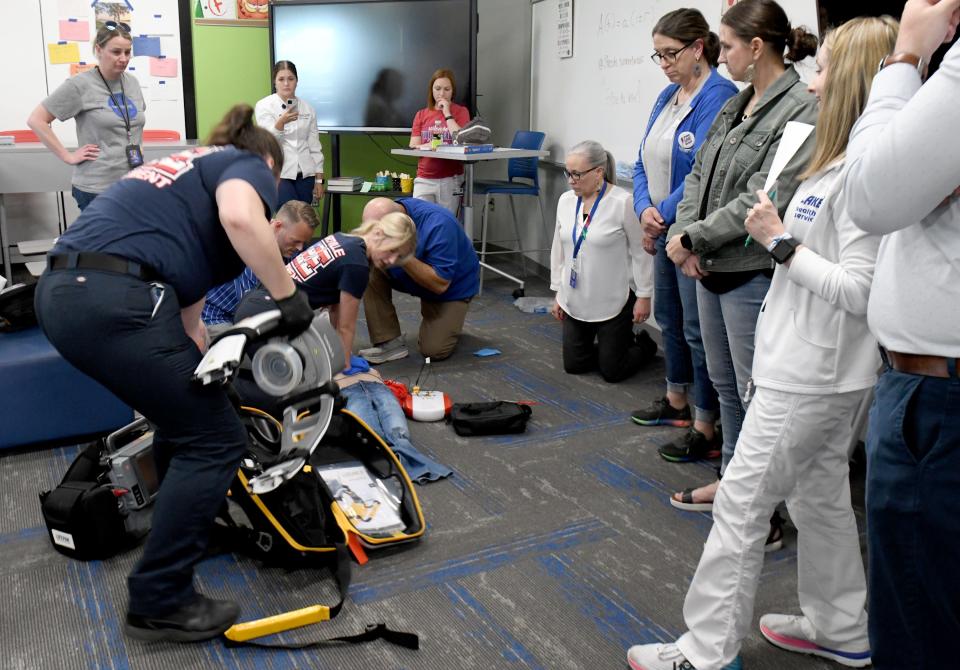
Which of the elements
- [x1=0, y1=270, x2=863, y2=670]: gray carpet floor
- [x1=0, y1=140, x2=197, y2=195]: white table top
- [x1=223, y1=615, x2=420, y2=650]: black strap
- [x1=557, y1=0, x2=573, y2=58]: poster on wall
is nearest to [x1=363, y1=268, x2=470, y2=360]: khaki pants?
[x1=0, y1=270, x2=863, y2=670]: gray carpet floor

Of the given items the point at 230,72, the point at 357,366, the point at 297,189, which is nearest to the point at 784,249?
the point at 357,366

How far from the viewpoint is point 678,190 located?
128 inches

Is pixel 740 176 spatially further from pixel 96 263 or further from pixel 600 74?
pixel 600 74

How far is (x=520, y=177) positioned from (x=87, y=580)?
15.2 feet

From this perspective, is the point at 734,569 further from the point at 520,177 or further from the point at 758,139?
the point at 520,177

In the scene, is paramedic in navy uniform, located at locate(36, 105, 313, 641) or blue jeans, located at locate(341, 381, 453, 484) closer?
paramedic in navy uniform, located at locate(36, 105, 313, 641)

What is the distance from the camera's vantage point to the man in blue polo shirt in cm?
423

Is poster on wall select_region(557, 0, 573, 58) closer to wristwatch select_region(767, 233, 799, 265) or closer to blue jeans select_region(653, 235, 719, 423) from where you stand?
blue jeans select_region(653, 235, 719, 423)

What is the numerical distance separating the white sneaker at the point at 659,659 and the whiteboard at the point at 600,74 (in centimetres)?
309

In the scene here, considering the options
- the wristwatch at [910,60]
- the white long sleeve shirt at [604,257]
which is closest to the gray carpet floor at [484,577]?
the white long sleeve shirt at [604,257]

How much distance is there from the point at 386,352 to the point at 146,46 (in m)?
3.86

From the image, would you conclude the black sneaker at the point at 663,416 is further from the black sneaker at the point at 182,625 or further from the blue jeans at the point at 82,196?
the blue jeans at the point at 82,196

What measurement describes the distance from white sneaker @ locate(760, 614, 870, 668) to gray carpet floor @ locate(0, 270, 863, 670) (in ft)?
0.07

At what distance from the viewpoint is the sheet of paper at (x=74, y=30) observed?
634 centimetres
